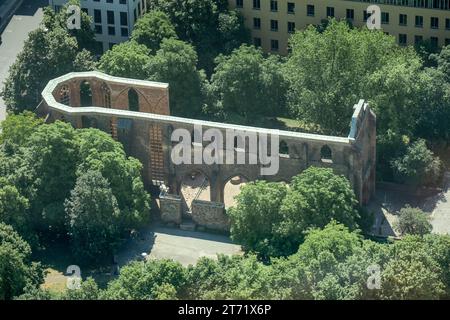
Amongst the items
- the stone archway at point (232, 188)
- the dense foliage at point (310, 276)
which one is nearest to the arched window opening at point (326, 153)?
the stone archway at point (232, 188)

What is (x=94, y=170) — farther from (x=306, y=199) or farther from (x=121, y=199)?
(x=306, y=199)

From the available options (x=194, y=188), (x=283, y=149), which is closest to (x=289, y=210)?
(x=283, y=149)

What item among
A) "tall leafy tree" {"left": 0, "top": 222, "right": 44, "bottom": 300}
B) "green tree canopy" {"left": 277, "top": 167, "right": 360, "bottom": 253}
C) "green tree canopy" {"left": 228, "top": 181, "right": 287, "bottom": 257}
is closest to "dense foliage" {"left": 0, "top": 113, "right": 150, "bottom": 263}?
"tall leafy tree" {"left": 0, "top": 222, "right": 44, "bottom": 300}

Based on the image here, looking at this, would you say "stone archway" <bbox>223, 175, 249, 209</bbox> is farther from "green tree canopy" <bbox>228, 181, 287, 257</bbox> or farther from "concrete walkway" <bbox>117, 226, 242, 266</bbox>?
"green tree canopy" <bbox>228, 181, 287, 257</bbox>

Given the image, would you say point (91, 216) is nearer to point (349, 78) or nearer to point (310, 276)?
point (310, 276)

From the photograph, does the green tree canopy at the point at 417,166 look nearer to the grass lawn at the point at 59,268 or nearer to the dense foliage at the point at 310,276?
the dense foliage at the point at 310,276
